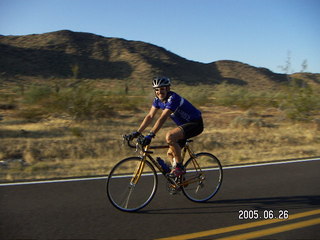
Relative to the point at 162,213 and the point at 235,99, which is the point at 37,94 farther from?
the point at 235,99

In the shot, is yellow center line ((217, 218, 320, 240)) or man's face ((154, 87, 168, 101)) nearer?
yellow center line ((217, 218, 320, 240))

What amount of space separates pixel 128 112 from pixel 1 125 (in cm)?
850

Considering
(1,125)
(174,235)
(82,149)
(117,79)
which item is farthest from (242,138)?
(117,79)

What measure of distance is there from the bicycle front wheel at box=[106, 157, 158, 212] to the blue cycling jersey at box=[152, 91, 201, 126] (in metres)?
0.96

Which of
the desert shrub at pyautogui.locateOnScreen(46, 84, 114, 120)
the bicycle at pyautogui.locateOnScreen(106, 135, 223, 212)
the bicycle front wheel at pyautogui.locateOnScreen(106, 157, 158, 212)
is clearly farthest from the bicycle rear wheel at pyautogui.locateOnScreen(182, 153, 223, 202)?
the desert shrub at pyautogui.locateOnScreen(46, 84, 114, 120)

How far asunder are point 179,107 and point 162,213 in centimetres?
176

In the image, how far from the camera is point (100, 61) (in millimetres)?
64188

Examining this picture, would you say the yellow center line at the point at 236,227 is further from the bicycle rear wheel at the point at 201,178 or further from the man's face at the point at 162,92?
the man's face at the point at 162,92

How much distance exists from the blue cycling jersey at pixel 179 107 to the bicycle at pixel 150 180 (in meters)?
0.43

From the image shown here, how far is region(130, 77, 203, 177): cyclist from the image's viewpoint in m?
5.16

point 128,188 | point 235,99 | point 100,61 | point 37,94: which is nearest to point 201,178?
point 128,188

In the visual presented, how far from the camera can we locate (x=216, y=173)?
6.12 metres

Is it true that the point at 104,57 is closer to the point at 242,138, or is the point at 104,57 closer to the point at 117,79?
the point at 117,79

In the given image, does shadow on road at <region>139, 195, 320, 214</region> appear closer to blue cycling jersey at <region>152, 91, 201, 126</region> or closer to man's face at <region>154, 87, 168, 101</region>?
blue cycling jersey at <region>152, 91, 201, 126</region>
